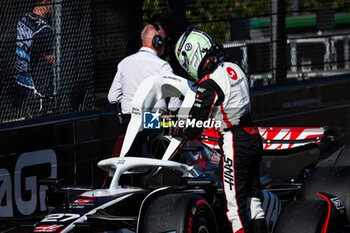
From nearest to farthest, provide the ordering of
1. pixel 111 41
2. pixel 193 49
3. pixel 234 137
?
pixel 234 137 < pixel 193 49 < pixel 111 41

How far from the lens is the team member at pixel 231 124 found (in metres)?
5.57

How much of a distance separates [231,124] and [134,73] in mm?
2320

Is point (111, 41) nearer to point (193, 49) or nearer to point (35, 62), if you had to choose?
point (35, 62)

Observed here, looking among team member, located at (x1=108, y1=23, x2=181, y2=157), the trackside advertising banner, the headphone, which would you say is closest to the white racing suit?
team member, located at (x1=108, y1=23, x2=181, y2=157)

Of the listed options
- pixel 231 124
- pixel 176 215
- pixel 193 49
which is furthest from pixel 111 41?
pixel 176 215

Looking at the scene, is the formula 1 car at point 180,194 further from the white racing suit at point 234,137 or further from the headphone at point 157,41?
the headphone at point 157,41

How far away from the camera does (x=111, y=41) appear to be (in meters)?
8.92

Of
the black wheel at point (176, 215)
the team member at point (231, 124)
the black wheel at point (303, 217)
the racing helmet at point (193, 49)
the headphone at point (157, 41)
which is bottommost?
the black wheel at point (303, 217)

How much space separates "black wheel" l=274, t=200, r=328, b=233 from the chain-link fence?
10.8 ft

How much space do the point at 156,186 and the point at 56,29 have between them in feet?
9.52

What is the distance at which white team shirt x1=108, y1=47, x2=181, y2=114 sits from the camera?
7.76 m

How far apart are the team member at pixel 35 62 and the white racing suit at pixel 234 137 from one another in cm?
272

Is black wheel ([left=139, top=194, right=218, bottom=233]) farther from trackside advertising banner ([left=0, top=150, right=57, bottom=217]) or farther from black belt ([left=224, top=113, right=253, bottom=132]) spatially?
trackside advertising banner ([left=0, top=150, right=57, bottom=217])

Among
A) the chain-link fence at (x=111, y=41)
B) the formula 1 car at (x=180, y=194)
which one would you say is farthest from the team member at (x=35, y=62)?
the formula 1 car at (x=180, y=194)
